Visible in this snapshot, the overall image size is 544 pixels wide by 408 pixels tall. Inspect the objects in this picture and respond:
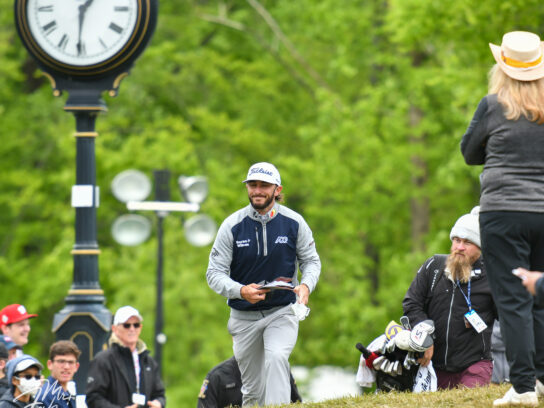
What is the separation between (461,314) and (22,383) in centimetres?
328

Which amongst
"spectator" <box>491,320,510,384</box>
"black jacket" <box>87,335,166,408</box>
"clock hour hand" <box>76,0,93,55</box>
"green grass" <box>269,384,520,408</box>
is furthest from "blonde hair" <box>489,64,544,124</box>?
"clock hour hand" <box>76,0,93,55</box>

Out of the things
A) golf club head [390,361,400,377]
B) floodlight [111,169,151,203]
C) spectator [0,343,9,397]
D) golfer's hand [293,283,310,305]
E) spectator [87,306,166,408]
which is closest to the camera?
golfer's hand [293,283,310,305]

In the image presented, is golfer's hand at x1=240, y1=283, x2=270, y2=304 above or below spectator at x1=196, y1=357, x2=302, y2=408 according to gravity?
above

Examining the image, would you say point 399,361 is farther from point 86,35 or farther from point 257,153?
point 257,153

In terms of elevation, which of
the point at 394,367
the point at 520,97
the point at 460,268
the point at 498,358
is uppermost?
the point at 520,97

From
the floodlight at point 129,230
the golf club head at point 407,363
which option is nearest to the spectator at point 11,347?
the golf club head at point 407,363

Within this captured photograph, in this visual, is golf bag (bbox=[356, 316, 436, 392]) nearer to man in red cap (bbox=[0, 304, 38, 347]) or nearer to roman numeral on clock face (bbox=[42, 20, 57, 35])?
man in red cap (bbox=[0, 304, 38, 347])

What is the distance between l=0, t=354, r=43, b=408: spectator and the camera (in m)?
8.69

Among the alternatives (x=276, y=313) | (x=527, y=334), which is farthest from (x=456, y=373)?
(x=527, y=334)

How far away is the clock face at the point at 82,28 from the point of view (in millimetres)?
10875

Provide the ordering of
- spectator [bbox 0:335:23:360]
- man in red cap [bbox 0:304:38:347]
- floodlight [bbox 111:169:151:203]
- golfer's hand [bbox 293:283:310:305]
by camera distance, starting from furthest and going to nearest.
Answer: floodlight [bbox 111:169:151:203] → man in red cap [bbox 0:304:38:347] → spectator [bbox 0:335:23:360] → golfer's hand [bbox 293:283:310:305]

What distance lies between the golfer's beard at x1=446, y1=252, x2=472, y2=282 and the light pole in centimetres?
798

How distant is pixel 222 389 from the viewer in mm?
9891

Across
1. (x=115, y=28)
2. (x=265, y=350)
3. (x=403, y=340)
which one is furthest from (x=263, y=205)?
(x=115, y=28)
